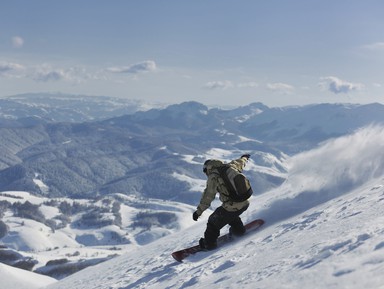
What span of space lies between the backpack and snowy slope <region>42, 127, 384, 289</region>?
1.81 m

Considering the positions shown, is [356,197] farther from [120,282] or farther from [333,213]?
[120,282]

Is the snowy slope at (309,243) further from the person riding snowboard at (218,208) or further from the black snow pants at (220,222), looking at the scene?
the person riding snowboard at (218,208)

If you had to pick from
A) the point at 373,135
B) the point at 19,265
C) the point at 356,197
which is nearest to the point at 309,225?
the point at 356,197

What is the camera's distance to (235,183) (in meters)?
13.9

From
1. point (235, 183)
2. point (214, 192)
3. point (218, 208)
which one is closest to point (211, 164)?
point (214, 192)

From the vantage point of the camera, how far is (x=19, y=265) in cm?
16662

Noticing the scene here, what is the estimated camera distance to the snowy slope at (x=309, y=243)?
8.63m

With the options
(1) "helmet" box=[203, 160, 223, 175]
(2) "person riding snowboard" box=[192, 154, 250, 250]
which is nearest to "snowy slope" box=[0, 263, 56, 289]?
(2) "person riding snowboard" box=[192, 154, 250, 250]

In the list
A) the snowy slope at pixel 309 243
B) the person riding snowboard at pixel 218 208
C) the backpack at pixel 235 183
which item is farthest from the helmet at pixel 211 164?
the snowy slope at pixel 309 243

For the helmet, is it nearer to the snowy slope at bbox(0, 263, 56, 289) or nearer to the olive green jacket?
the olive green jacket

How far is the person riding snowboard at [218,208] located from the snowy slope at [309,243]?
717mm

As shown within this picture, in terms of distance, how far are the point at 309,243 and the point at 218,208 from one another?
4.12 meters

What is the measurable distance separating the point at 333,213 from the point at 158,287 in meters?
6.71

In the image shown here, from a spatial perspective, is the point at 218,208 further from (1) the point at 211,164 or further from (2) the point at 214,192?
(1) the point at 211,164
